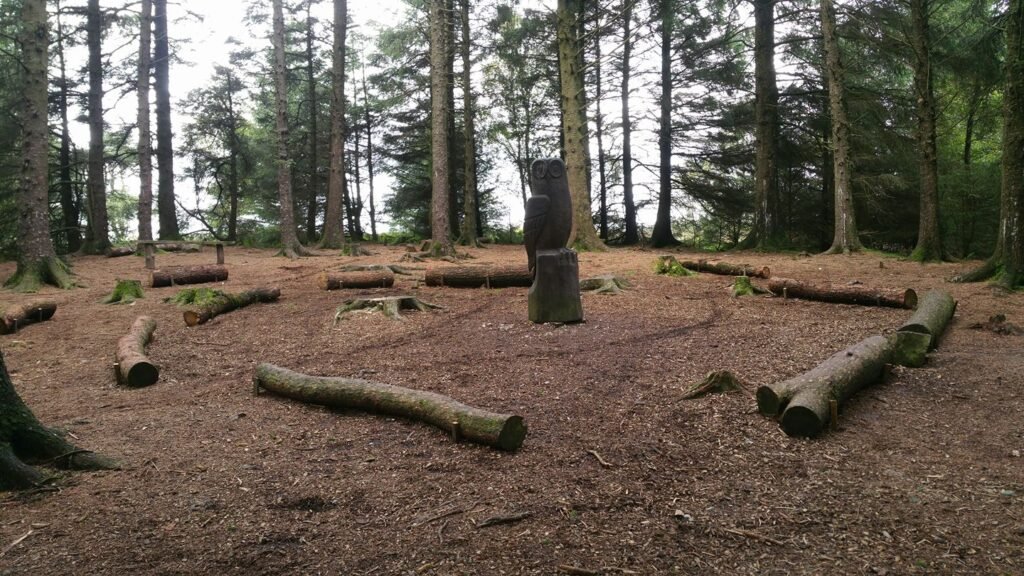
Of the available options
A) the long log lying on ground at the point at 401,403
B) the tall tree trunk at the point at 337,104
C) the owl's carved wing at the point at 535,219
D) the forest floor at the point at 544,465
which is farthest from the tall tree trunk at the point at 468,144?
the long log lying on ground at the point at 401,403

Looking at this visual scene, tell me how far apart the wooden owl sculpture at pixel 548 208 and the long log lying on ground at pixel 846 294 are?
434cm

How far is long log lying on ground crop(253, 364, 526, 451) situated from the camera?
164 inches

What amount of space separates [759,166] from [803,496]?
16948 millimetres

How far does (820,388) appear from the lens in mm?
4609

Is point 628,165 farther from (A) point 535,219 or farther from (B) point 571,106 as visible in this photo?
(A) point 535,219

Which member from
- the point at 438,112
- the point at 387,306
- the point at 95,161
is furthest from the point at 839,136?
the point at 95,161

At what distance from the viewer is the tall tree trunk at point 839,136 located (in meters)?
15.1

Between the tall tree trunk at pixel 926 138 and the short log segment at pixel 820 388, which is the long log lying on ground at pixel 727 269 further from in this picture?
the short log segment at pixel 820 388

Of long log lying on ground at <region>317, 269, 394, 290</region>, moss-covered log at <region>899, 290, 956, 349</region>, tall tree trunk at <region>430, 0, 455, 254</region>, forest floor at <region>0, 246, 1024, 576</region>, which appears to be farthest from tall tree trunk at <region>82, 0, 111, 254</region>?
moss-covered log at <region>899, 290, 956, 349</region>

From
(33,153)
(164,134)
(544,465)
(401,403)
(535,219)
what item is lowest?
(544,465)

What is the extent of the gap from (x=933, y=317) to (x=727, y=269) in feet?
19.9

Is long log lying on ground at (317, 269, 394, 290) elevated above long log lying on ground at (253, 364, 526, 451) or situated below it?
above

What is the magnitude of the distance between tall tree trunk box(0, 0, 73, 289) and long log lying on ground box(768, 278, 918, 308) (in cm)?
1387

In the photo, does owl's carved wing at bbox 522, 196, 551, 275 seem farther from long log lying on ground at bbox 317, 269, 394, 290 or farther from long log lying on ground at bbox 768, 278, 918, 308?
long log lying on ground at bbox 768, 278, 918, 308
